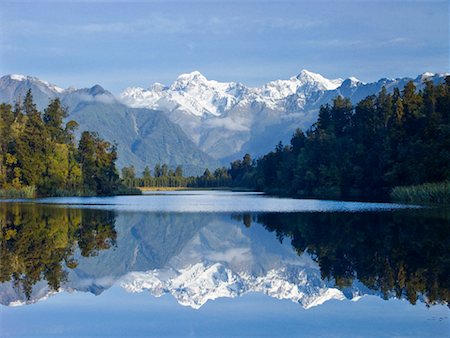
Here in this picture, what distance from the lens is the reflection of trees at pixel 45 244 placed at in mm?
21172

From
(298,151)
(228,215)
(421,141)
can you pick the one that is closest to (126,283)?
(228,215)

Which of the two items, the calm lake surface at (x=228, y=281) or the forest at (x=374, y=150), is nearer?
the calm lake surface at (x=228, y=281)

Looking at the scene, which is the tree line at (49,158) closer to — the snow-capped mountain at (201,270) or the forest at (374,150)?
the forest at (374,150)

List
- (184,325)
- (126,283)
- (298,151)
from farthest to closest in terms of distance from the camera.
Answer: (298,151) < (126,283) < (184,325)

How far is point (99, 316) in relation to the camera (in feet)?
51.2

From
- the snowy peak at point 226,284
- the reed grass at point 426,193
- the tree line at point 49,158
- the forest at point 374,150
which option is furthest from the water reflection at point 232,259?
the tree line at point 49,158

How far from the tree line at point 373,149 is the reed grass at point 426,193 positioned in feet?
5.39

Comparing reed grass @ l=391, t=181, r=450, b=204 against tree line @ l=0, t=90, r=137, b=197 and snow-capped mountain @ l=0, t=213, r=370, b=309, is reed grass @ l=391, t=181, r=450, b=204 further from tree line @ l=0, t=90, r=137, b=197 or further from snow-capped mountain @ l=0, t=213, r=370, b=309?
tree line @ l=0, t=90, r=137, b=197

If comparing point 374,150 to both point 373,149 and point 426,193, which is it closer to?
point 373,149

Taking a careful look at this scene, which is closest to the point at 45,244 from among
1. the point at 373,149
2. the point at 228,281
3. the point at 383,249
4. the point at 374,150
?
the point at 228,281

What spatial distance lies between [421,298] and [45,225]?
26.5 m

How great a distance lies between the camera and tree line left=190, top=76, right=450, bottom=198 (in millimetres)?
71000

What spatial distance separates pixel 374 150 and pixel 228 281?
79.2m

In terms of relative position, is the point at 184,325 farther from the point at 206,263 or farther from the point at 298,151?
the point at 298,151
